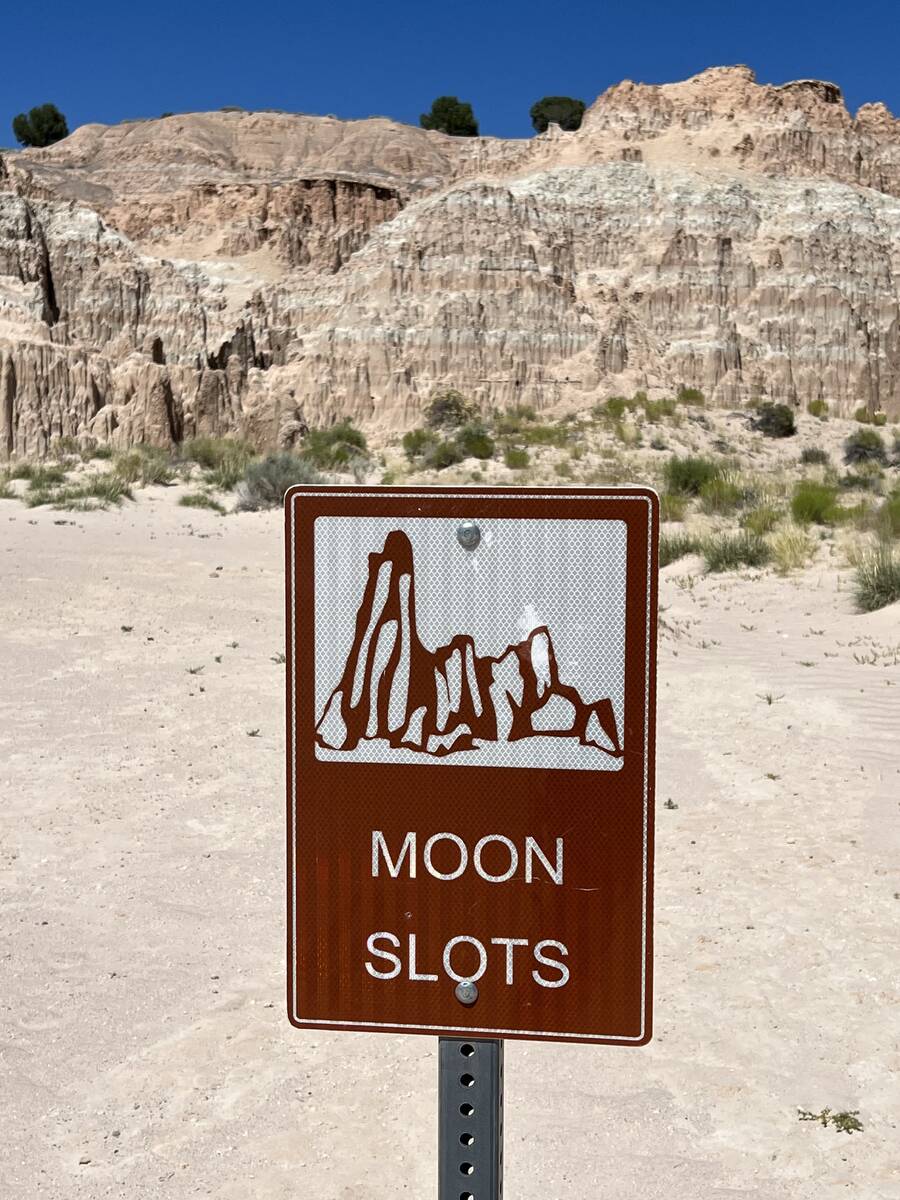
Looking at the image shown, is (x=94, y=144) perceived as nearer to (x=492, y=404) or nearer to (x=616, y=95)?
(x=616, y=95)

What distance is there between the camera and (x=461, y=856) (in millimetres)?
1861

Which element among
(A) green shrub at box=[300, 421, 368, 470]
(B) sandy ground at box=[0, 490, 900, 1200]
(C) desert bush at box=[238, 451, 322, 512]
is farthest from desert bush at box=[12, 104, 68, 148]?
(B) sandy ground at box=[0, 490, 900, 1200]

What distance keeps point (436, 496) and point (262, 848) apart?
16.1ft

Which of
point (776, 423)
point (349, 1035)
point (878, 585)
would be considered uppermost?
point (776, 423)

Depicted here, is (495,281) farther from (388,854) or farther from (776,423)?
(388,854)

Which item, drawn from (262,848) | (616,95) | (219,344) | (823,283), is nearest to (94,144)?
(616,95)

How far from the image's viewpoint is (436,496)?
1855 mm

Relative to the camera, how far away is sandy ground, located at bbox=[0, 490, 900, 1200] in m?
3.83

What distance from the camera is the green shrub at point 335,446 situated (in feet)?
104

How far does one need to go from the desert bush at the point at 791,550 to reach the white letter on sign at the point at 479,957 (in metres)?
13.8

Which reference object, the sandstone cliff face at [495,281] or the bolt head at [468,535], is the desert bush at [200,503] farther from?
the bolt head at [468,535]

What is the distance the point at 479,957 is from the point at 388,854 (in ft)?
0.68

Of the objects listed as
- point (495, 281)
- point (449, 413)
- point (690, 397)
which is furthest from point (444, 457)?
point (495, 281)

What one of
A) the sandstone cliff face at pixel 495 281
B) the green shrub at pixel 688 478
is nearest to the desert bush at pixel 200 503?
the green shrub at pixel 688 478
